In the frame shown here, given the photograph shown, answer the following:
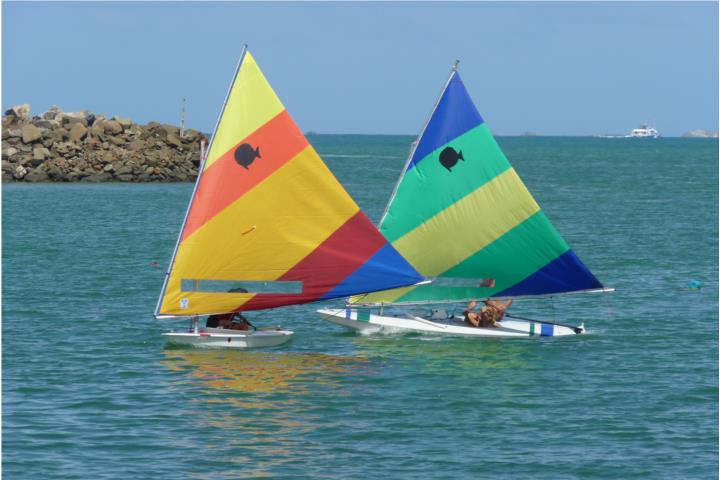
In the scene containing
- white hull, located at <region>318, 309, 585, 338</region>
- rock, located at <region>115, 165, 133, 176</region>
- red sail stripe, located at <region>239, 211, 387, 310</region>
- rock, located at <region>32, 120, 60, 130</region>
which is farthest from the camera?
rock, located at <region>32, 120, 60, 130</region>

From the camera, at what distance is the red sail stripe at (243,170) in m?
37.9

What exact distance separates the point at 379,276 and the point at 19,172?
8851cm

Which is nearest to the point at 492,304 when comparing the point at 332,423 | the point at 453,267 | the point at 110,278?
the point at 453,267

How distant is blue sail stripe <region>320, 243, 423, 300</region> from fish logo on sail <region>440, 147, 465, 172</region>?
3.96 m

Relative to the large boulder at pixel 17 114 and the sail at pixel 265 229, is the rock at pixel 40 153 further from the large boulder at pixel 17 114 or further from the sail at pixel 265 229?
the sail at pixel 265 229

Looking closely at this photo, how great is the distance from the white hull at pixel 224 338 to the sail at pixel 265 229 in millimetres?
797

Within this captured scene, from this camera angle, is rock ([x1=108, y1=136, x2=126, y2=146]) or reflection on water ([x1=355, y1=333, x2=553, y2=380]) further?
rock ([x1=108, y1=136, x2=126, y2=146])

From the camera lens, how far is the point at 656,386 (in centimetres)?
3634

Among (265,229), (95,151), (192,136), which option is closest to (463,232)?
(265,229)

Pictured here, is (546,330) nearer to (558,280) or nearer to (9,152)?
(558,280)

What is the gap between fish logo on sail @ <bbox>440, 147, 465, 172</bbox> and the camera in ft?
136

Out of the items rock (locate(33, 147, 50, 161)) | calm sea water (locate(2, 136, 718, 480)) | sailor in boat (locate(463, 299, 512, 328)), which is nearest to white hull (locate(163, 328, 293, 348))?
calm sea water (locate(2, 136, 718, 480))

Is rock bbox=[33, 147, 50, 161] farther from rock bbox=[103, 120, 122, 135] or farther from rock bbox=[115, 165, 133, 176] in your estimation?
rock bbox=[103, 120, 122, 135]

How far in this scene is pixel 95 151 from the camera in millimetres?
128500
